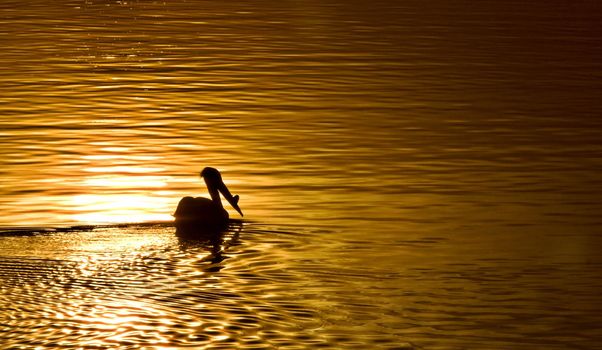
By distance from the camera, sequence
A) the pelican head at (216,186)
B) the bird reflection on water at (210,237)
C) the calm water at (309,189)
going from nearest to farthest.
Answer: the calm water at (309,189) < the bird reflection on water at (210,237) < the pelican head at (216,186)

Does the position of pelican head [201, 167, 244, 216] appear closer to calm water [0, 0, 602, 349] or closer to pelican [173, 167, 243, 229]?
pelican [173, 167, 243, 229]

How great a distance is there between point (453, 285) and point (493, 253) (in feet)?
4.29

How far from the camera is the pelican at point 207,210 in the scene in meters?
14.2

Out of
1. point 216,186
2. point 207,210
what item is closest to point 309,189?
point 216,186

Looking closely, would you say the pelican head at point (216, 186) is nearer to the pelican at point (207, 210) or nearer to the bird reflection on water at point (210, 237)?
the pelican at point (207, 210)

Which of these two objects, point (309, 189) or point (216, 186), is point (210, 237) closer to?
point (216, 186)

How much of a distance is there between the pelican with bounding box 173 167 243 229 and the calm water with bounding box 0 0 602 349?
201 millimetres

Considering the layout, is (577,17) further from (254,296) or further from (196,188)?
(254,296)

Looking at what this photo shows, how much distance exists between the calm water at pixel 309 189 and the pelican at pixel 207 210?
201mm

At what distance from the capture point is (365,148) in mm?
19484

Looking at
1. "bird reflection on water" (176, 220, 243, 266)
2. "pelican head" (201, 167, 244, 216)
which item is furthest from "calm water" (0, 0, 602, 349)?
"pelican head" (201, 167, 244, 216)

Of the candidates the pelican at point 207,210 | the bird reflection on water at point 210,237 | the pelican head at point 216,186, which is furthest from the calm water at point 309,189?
the pelican head at point 216,186

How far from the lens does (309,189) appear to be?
16.5 metres

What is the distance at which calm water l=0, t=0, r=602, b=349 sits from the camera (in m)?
11.3
